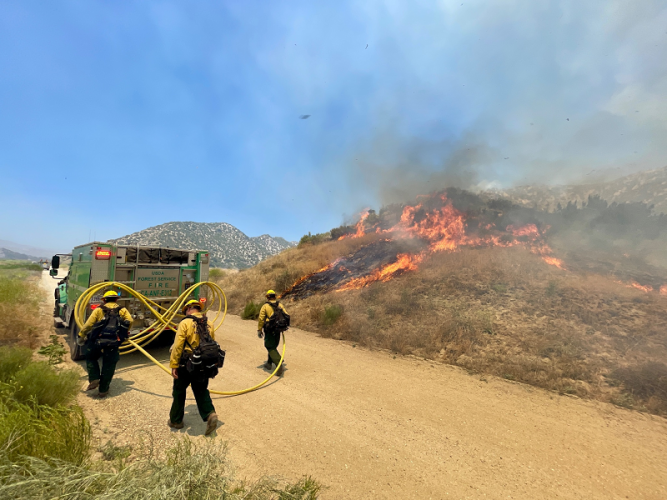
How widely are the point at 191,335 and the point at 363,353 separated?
6.37 metres

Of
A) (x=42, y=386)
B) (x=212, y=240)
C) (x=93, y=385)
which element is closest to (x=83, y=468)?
(x=42, y=386)

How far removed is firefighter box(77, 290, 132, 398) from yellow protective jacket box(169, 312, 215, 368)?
2.13 m

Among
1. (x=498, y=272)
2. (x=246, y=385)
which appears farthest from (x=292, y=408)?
(x=498, y=272)

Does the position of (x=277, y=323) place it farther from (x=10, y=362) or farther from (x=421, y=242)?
(x=421, y=242)

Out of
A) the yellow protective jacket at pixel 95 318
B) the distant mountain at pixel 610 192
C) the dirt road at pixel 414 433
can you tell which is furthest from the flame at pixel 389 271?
the distant mountain at pixel 610 192

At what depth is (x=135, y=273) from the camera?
829 centimetres

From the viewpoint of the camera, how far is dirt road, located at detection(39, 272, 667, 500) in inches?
160

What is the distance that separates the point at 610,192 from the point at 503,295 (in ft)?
152

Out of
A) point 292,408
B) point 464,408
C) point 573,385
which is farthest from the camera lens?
point 573,385

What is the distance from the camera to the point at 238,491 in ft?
10.2

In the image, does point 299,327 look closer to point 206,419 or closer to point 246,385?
point 246,385

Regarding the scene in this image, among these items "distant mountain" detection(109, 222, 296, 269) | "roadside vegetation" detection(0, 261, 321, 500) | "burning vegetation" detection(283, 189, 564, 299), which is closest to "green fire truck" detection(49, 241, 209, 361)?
"roadside vegetation" detection(0, 261, 321, 500)

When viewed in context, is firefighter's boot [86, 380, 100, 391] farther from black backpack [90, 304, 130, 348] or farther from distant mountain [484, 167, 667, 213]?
distant mountain [484, 167, 667, 213]

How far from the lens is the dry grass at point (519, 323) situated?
25.5 ft
